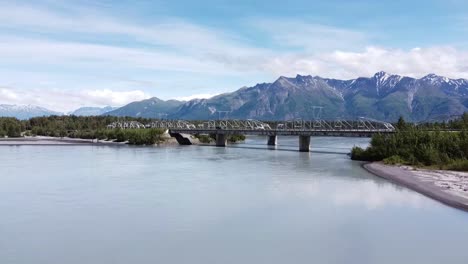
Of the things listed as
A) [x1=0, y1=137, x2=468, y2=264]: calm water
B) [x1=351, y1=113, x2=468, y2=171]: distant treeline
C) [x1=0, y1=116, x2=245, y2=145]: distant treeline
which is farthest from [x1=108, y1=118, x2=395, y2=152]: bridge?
[x1=0, y1=137, x2=468, y2=264]: calm water

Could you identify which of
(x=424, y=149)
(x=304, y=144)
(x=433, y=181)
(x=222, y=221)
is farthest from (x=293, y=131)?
(x=222, y=221)

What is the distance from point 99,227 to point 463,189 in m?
Result: 28.5

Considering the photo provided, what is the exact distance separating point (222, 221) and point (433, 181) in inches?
982

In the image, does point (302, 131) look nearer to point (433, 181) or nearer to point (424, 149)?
point (424, 149)

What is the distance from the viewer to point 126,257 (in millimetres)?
22406

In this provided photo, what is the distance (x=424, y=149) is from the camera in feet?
207

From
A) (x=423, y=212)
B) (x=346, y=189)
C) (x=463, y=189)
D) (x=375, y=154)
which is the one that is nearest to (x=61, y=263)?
(x=423, y=212)

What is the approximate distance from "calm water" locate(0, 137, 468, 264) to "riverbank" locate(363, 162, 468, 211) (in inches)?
50.6

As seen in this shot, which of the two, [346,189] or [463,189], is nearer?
[463,189]

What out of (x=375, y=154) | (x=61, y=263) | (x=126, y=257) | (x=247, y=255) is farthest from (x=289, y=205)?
(x=375, y=154)

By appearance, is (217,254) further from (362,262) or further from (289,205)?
(289,205)

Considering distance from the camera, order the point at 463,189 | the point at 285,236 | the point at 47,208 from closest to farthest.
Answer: the point at 285,236
the point at 47,208
the point at 463,189

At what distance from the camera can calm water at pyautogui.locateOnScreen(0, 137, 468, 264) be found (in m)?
23.2

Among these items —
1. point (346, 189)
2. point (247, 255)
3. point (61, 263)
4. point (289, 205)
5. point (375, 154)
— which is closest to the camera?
point (61, 263)
